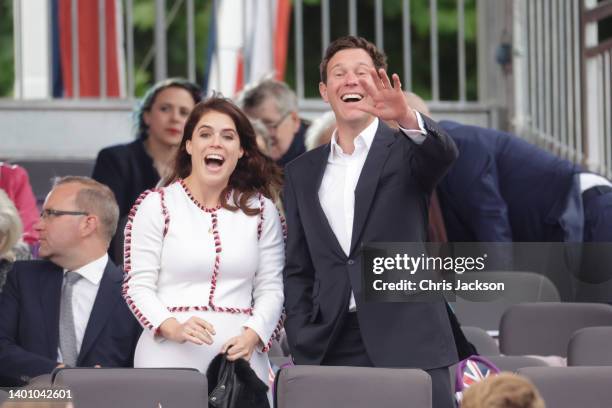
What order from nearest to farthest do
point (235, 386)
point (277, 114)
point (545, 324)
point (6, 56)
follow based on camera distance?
point (235, 386) < point (545, 324) < point (277, 114) < point (6, 56)

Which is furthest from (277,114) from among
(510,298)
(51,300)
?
(51,300)

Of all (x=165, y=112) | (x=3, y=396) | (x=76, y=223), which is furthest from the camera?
(x=165, y=112)

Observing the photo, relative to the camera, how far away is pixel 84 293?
Answer: 4902 millimetres

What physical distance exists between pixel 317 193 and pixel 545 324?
49.8 inches

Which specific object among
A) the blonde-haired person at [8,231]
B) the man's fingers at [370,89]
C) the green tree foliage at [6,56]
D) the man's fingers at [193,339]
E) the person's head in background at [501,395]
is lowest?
the person's head in background at [501,395]

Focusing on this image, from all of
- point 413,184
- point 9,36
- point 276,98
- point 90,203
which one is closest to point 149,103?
point 276,98

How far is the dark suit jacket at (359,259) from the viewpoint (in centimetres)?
430

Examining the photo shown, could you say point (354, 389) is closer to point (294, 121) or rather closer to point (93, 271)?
point (93, 271)

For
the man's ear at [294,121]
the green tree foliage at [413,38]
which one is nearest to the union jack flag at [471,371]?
the man's ear at [294,121]

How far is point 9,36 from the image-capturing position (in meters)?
13.4

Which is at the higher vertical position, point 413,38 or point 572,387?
point 413,38

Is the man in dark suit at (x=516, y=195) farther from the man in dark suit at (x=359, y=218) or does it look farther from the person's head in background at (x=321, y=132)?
the man in dark suit at (x=359, y=218)

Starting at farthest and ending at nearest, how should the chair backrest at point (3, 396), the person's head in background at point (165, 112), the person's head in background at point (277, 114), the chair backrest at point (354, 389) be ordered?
the person's head in background at point (277, 114) < the person's head in background at point (165, 112) < the chair backrest at point (354, 389) < the chair backrest at point (3, 396)

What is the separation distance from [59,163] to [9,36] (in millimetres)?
6124
